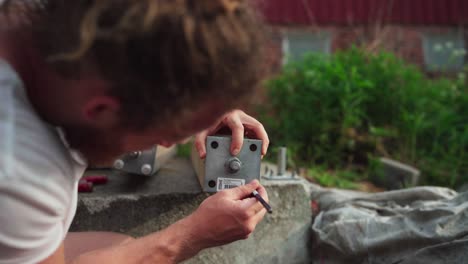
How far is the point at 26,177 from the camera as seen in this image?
94 cm

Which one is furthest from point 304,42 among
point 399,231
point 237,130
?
point 237,130

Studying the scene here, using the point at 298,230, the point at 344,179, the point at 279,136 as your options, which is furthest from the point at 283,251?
the point at 279,136

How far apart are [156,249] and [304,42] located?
5.84 meters

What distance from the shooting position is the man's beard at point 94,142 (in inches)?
39.8

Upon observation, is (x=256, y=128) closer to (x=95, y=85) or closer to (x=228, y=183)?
(x=228, y=183)

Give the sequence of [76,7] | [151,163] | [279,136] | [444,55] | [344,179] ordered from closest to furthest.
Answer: [76,7] < [151,163] < [344,179] < [279,136] < [444,55]

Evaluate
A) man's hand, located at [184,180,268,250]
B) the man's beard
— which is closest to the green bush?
man's hand, located at [184,180,268,250]

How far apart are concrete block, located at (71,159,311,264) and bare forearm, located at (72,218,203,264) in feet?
1.20

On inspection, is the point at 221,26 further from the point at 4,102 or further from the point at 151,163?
the point at 151,163

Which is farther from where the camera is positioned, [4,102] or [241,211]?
[241,211]

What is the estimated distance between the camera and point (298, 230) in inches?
83.1

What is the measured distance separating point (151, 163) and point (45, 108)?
907 millimetres

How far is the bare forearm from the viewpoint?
149 cm

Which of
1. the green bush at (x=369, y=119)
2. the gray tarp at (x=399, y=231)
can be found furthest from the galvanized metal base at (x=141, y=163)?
the green bush at (x=369, y=119)
